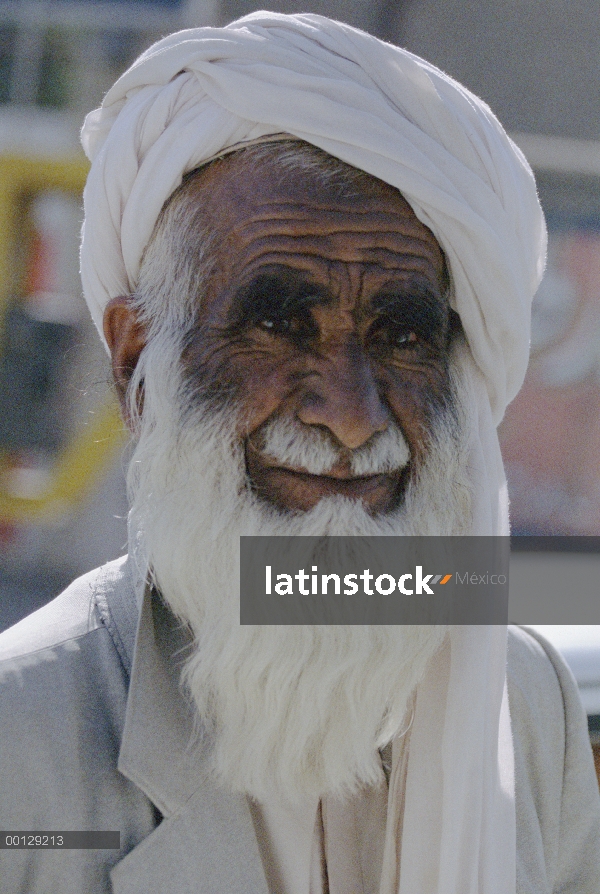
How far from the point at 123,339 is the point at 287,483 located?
0.42 m

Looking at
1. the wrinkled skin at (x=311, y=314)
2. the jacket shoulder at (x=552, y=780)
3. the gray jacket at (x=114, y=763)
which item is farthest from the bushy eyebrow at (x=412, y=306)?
the jacket shoulder at (x=552, y=780)

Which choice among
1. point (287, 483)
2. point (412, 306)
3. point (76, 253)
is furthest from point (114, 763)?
point (76, 253)

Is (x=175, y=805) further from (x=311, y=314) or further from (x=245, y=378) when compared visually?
(x=311, y=314)

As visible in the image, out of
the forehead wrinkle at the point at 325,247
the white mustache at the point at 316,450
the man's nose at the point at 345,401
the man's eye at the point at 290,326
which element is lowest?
the white mustache at the point at 316,450

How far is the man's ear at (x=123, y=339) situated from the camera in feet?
4.62

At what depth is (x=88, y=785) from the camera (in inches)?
44.6

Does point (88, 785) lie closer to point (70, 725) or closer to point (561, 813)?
point (70, 725)

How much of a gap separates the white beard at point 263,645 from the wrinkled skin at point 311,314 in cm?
4

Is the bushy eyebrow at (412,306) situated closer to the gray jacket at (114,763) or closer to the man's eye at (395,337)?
the man's eye at (395,337)

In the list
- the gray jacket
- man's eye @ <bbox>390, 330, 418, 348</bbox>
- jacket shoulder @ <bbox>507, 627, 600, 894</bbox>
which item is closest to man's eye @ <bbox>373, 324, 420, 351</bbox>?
man's eye @ <bbox>390, 330, 418, 348</bbox>

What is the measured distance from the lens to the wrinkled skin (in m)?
1.21

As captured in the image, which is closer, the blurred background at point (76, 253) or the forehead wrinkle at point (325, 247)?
the forehead wrinkle at point (325, 247)

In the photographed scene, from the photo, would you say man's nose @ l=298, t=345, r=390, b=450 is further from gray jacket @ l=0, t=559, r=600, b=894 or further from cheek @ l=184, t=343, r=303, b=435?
gray jacket @ l=0, t=559, r=600, b=894

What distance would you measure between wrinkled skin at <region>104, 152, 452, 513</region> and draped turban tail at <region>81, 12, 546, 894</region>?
0.20 ft
